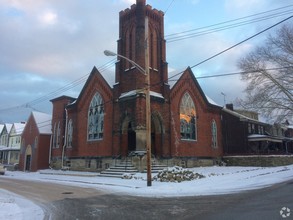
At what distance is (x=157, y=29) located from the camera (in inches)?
1308

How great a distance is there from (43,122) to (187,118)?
73.3ft

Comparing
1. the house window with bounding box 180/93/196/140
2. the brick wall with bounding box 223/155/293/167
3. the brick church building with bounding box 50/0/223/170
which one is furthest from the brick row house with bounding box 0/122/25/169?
the brick wall with bounding box 223/155/293/167

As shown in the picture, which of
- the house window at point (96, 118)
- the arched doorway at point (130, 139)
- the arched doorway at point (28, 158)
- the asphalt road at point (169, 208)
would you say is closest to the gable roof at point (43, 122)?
the arched doorway at point (28, 158)

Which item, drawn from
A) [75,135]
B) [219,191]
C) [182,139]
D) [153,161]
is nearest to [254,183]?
[219,191]

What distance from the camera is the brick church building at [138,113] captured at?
3011 cm

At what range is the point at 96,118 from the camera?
113 feet

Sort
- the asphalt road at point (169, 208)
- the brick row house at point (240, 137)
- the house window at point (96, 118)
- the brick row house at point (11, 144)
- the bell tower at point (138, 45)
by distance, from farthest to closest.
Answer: the brick row house at point (11, 144), the brick row house at point (240, 137), the house window at point (96, 118), the bell tower at point (138, 45), the asphalt road at point (169, 208)

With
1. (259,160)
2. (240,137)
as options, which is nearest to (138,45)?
(259,160)

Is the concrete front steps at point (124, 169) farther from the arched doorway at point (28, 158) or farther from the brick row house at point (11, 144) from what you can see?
the brick row house at point (11, 144)

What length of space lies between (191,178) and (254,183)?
4650 millimetres

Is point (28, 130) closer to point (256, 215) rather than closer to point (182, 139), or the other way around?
point (182, 139)

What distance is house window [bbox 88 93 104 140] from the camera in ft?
110

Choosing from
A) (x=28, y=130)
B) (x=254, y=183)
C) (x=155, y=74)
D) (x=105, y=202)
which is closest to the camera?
(x=105, y=202)

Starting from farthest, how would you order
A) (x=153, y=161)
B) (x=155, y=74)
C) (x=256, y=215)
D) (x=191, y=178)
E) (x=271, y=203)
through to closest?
(x=155, y=74) < (x=153, y=161) < (x=191, y=178) < (x=271, y=203) < (x=256, y=215)
